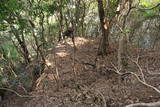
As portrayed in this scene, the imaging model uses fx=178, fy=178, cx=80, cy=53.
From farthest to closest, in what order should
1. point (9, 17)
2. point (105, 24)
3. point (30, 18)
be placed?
1. point (105, 24)
2. point (30, 18)
3. point (9, 17)

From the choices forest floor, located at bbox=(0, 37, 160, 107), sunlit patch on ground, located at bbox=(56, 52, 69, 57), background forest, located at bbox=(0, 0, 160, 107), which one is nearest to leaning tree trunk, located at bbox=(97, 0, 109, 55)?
background forest, located at bbox=(0, 0, 160, 107)

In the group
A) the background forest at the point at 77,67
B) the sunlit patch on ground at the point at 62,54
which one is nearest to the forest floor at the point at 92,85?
the background forest at the point at 77,67

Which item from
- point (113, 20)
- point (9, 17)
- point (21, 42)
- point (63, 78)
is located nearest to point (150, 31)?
point (113, 20)

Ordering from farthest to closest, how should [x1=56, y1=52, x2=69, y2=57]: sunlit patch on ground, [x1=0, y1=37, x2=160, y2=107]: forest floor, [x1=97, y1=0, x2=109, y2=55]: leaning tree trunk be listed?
[x1=56, y1=52, x2=69, y2=57]: sunlit patch on ground < [x1=97, y1=0, x2=109, y2=55]: leaning tree trunk < [x1=0, y1=37, x2=160, y2=107]: forest floor

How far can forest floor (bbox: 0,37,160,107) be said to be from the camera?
17.3 ft

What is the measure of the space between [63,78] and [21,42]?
3.96 meters

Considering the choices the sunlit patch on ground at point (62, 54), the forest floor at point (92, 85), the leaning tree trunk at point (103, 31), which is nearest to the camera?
the forest floor at point (92, 85)

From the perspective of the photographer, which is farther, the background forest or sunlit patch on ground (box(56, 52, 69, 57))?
sunlit patch on ground (box(56, 52, 69, 57))

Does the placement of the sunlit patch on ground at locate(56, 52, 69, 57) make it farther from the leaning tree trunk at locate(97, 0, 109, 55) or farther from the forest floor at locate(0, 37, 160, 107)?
the leaning tree trunk at locate(97, 0, 109, 55)

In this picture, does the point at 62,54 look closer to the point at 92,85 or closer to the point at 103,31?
the point at 103,31

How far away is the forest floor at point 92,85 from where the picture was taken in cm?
526

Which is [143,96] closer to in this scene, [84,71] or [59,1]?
[84,71]

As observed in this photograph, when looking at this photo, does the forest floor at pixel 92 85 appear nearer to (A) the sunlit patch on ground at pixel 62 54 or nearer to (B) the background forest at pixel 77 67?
(B) the background forest at pixel 77 67

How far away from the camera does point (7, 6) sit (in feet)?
16.5
